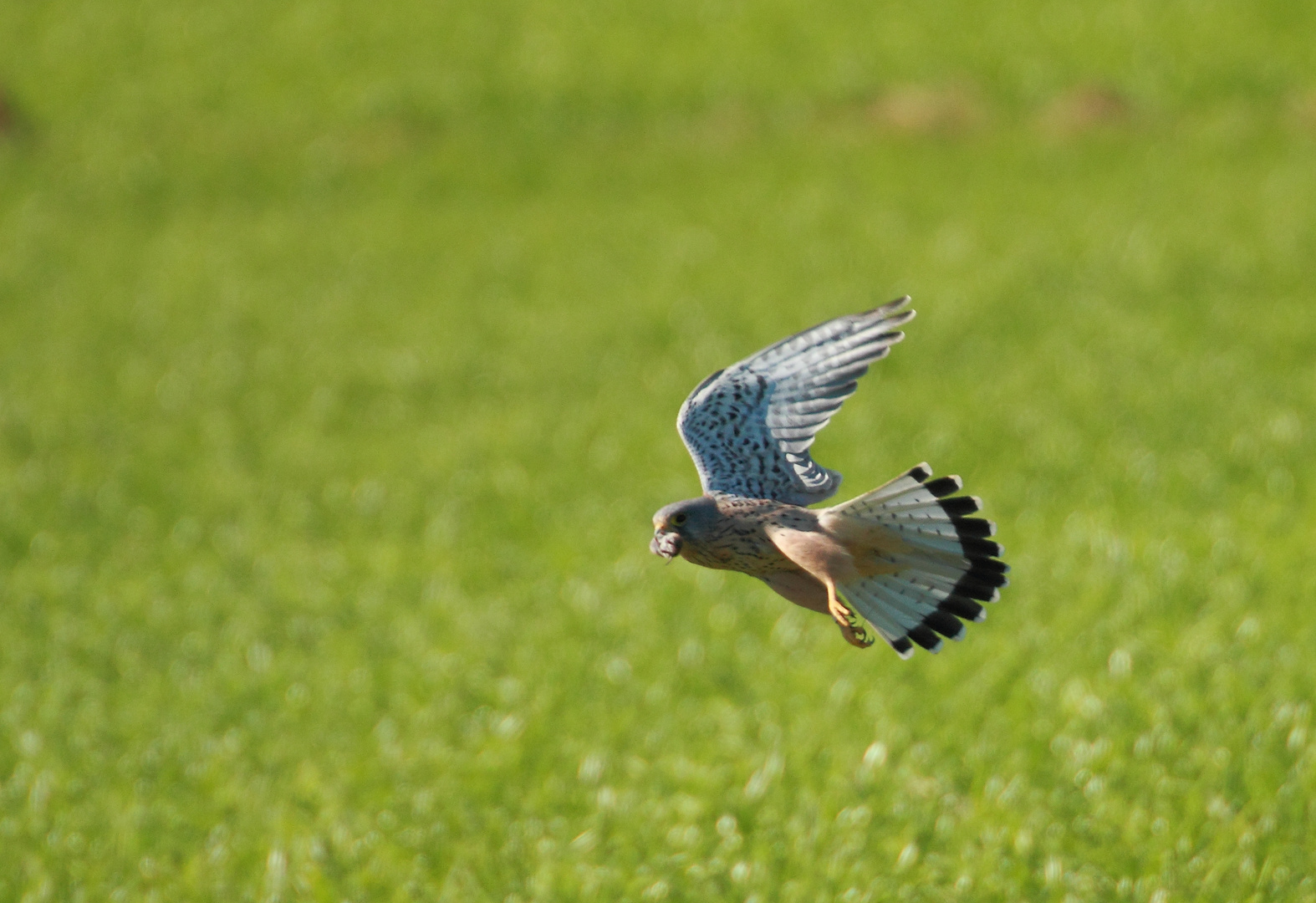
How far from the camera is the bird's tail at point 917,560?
5.65 ft

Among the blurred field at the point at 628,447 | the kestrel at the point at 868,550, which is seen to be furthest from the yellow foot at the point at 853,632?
the blurred field at the point at 628,447

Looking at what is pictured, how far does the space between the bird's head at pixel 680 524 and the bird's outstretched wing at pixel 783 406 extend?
0.22m

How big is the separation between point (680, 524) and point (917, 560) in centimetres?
31

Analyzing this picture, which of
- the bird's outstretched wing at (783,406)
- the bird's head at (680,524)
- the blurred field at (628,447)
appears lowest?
the blurred field at (628,447)

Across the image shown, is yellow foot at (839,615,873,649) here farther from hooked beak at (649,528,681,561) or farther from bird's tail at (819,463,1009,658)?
hooked beak at (649,528,681,561)

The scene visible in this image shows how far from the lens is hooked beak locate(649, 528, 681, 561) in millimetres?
1656

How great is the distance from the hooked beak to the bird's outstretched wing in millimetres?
284

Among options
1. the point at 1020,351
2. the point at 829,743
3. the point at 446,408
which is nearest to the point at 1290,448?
the point at 1020,351

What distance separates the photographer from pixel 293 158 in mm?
20406

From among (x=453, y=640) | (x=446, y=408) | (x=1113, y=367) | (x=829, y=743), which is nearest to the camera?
(x=829, y=743)

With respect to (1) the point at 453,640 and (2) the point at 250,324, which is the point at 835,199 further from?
(1) the point at 453,640

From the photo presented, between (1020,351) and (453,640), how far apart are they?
5.75 meters

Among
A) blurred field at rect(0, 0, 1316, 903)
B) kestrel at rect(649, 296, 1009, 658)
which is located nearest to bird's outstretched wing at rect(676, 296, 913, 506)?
kestrel at rect(649, 296, 1009, 658)

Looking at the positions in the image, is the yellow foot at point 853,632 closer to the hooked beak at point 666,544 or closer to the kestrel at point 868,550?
the kestrel at point 868,550
